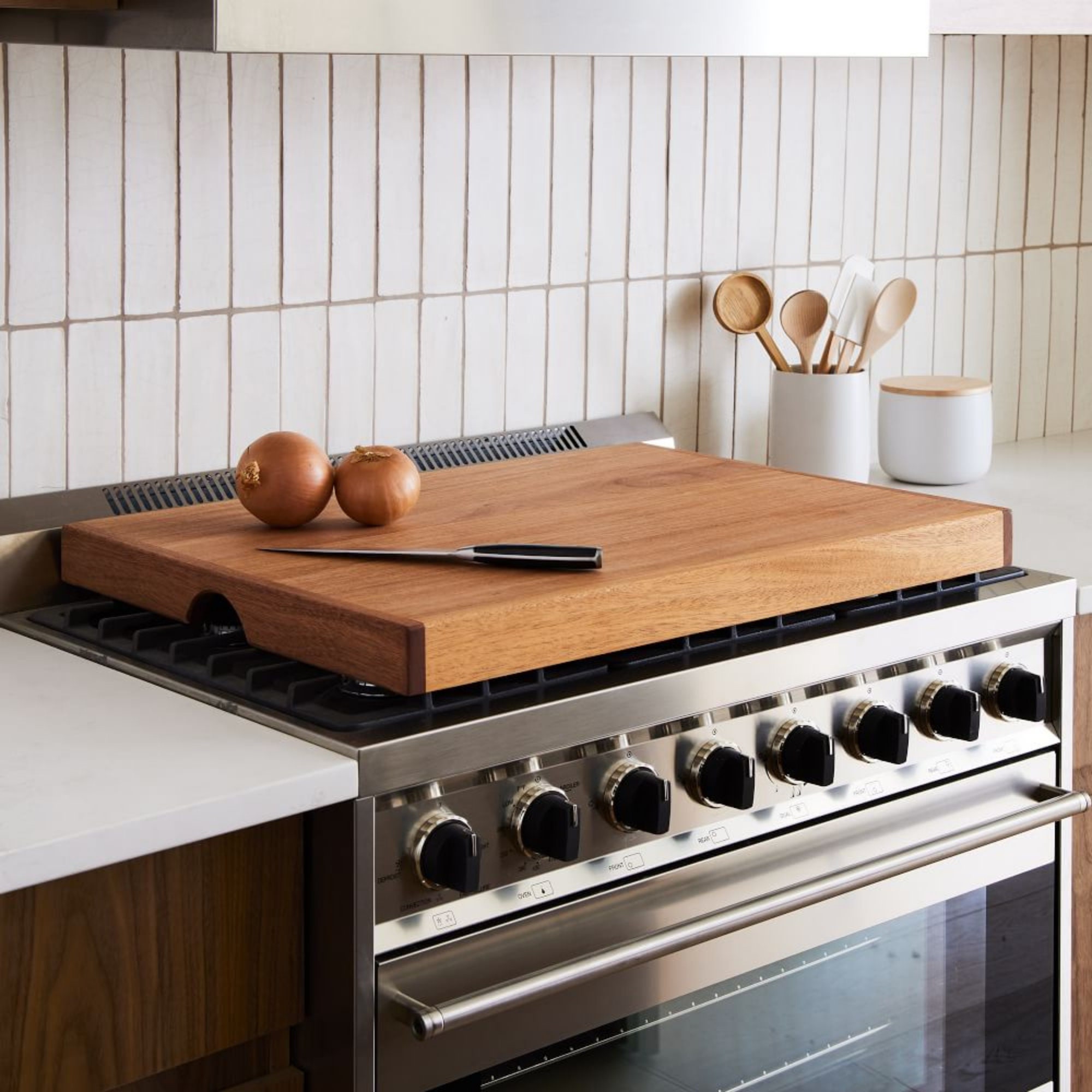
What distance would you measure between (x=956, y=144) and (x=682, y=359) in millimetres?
610

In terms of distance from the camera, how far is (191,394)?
6.07ft

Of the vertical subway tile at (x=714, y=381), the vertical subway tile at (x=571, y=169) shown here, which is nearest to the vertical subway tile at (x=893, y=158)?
the vertical subway tile at (x=714, y=381)

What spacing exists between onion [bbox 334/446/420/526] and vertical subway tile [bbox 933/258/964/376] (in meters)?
1.24

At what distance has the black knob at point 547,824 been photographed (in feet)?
4.39

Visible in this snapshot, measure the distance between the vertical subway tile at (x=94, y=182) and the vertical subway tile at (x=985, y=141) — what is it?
4.54 feet

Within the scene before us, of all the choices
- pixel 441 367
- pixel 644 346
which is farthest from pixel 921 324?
pixel 441 367

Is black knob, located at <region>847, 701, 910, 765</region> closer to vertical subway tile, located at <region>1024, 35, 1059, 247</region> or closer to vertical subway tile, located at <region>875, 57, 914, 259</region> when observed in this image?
vertical subway tile, located at <region>875, 57, 914, 259</region>

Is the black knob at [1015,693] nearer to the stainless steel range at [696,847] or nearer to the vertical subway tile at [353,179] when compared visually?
the stainless steel range at [696,847]

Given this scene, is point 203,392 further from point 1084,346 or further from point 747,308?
point 1084,346

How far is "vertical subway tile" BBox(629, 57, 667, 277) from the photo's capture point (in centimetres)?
220

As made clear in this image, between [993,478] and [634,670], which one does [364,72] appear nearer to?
[634,670]

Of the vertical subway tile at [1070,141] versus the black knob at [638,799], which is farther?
the vertical subway tile at [1070,141]

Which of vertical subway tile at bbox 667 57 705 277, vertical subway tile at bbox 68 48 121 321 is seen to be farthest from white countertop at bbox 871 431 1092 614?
vertical subway tile at bbox 68 48 121 321

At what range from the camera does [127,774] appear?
1.24 metres
